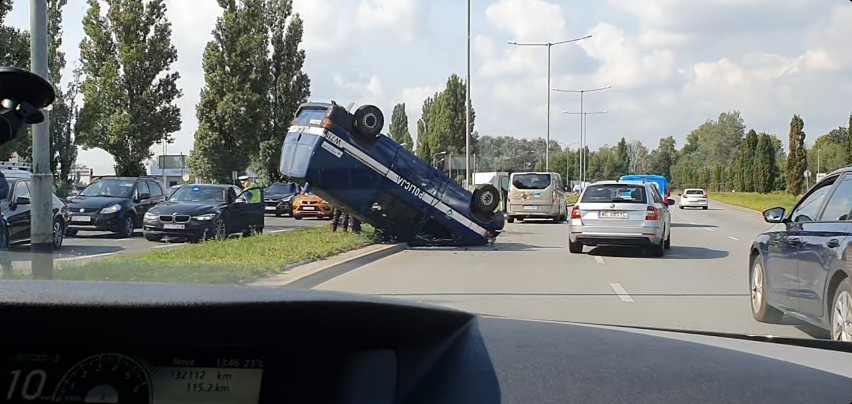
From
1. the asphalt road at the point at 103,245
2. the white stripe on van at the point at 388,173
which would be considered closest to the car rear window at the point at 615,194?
the white stripe on van at the point at 388,173

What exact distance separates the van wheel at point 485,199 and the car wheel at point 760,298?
347 inches

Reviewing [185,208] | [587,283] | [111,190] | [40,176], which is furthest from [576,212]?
[40,176]

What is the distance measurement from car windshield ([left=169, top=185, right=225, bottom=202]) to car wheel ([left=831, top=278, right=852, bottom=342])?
41.6 feet

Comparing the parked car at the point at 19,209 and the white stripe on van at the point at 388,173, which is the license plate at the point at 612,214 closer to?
the white stripe on van at the point at 388,173

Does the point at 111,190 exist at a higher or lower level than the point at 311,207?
higher

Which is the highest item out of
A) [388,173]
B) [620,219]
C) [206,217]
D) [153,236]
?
[388,173]

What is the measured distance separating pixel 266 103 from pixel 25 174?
2.55 metres

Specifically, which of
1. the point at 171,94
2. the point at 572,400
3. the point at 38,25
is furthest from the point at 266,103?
the point at 572,400

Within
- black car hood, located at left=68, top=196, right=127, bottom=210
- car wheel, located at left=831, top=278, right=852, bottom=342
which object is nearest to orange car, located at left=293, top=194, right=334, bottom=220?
black car hood, located at left=68, top=196, right=127, bottom=210

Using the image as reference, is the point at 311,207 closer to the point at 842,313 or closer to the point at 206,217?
the point at 206,217

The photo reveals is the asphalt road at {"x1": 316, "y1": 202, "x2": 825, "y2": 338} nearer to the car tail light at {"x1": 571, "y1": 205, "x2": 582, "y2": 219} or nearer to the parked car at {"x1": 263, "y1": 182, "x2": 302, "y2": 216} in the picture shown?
the car tail light at {"x1": 571, "y1": 205, "x2": 582, "y2": 219}

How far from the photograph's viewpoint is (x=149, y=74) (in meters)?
5.77

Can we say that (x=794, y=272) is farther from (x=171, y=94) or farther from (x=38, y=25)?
(x=38, y=25)

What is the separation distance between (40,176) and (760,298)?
263 inches
